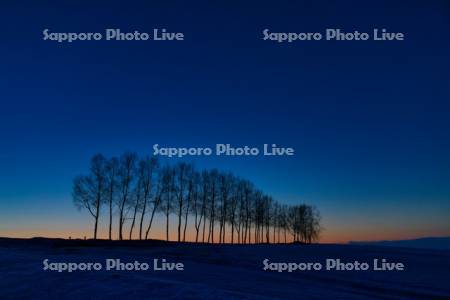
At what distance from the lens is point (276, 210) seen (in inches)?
3182

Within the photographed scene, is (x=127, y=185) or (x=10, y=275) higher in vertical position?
(x=127, y=185)

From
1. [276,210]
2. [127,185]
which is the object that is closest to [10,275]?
[127,185]

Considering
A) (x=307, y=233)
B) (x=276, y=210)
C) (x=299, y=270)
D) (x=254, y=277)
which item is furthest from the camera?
(x=307, y=233)

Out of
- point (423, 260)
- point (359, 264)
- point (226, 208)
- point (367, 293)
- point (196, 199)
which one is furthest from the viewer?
point (226, 208)

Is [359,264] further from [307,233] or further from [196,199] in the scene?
[307,233]

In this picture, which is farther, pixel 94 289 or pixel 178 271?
pixel 178 271

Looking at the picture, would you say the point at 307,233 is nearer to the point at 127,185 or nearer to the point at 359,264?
the point at 127,185

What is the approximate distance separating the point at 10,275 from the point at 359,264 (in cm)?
1967

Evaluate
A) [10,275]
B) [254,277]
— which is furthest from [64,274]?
[254,277]

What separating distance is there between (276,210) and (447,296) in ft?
214

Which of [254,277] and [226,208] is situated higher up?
[226,208]

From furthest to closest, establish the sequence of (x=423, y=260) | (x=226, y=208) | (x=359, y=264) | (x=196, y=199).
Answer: (x=226, y=208) < (x=196, y=199) < (x=423, y=260) < (x=359, y=264)

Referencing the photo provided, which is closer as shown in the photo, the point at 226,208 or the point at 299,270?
the point at 299,270

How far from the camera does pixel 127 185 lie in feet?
177
